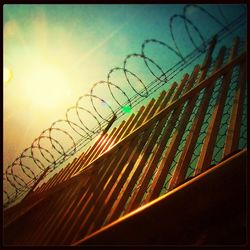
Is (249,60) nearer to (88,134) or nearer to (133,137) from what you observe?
(133,137)

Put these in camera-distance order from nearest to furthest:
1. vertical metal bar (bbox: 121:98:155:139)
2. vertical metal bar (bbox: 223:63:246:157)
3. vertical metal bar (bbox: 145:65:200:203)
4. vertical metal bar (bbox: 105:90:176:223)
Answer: vertical metal bar (bbox: 223:63:246:157)
vertical metal bar (bbox: 145:65:200:203)
vertical metal bar (bbox: 105:90:176:223)
vertical metal bar (bbox: 121:98:155:139)

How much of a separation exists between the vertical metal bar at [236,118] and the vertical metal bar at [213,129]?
0.13m

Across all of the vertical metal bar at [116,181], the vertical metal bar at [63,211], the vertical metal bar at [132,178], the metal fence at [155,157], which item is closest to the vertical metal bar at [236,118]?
the metal fence at [155,157]

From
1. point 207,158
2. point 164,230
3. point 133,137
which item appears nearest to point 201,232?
point 164,230

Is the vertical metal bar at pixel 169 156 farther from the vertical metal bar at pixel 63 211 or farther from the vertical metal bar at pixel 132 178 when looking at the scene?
the vertical metal bar at pixel 63 211

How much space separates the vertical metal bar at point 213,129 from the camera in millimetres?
2402

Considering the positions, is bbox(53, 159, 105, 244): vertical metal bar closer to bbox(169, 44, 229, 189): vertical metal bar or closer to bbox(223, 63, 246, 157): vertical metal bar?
bbox(169, 44, 229, 189): vertical metal bar

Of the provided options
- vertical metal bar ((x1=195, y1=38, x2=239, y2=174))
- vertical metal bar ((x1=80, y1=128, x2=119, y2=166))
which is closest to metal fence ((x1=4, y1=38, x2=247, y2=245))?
vertical metal bar ((x1=195, y1=38, x2=239, y2=174))

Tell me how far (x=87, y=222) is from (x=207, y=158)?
146 cm

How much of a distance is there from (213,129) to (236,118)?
8.7 inches

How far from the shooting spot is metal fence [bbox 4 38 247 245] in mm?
2586

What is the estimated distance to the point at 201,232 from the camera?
4.99ft

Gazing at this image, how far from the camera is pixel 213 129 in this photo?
103 inches

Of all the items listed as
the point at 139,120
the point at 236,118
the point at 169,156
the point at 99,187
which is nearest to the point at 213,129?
the point at 236,118
